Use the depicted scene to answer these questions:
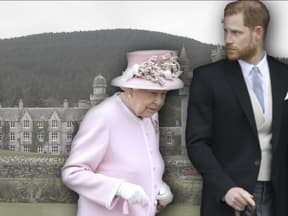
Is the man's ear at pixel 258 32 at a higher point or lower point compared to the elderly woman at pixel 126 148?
higher

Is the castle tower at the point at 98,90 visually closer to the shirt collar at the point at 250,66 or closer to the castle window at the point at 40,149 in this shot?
the castle window at the point at 40,149

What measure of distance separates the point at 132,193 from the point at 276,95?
2.11ft

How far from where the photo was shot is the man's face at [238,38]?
102 inches

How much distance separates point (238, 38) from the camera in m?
2.60

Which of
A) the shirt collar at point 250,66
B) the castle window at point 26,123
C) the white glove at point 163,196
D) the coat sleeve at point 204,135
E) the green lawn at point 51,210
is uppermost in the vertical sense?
the shirt collar at point 250,66

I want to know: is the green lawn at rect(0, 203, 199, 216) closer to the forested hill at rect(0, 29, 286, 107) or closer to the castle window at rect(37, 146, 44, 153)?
the castle window at rect(37, 146, 44, 153)

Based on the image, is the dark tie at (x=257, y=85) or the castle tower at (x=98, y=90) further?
the castle tower at (x=98, y=90)

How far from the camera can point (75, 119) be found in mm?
3426

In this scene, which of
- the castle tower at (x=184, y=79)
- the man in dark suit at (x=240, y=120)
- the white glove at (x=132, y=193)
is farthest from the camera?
the castle tower at (x=184, y=79)

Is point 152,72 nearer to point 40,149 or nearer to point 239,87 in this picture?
point 239,87

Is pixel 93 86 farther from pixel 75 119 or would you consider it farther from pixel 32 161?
pixel 32 161

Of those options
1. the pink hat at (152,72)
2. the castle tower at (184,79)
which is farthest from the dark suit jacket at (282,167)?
the castle tower at (184,79)

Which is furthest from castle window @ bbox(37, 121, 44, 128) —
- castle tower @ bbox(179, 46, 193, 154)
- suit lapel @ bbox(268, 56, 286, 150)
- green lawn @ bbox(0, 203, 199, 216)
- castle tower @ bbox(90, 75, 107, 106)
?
suit lapel @ bbox(268, 56, 286, 150)

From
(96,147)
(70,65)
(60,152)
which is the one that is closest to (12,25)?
(70,65)
